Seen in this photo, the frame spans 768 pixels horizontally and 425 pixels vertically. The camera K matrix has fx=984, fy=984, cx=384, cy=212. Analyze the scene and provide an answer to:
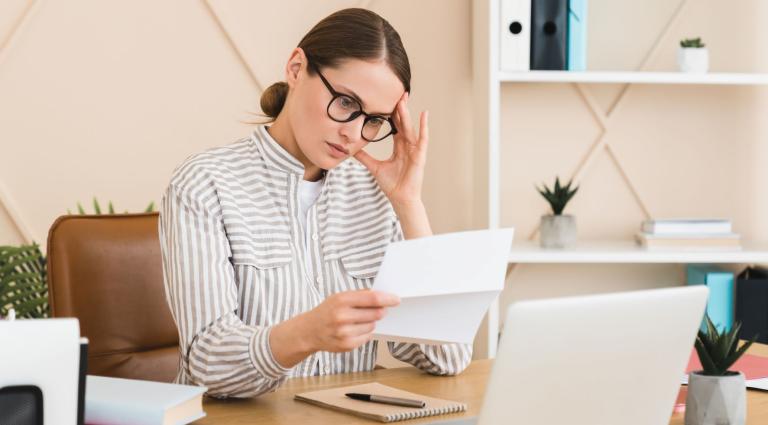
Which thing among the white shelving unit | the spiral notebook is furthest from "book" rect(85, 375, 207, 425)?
the white shelving unit

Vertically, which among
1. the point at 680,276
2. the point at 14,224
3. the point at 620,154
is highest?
the point at 620,154

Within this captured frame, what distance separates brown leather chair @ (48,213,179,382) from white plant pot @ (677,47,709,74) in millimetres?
1580

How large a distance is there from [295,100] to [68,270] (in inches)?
20.4

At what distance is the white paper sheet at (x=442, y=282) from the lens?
108 cm

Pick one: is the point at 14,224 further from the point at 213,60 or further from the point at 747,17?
the point at 747,17

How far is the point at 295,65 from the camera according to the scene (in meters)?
1.58

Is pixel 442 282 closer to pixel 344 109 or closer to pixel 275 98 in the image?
pixel 344 109

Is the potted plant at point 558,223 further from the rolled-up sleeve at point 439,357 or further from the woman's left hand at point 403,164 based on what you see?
the rolled-up sleeve at point 439,357

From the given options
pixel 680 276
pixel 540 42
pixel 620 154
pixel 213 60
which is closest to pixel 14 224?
pixel 213 60

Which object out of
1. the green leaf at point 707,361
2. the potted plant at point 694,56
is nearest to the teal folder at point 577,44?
the potted plant at point 694,56

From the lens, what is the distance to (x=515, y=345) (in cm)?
89

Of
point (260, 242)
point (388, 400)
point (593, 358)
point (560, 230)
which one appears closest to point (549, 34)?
point (560, 230)

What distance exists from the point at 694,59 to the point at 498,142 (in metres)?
0.59

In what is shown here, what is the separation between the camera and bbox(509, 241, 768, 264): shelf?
8.48ft
